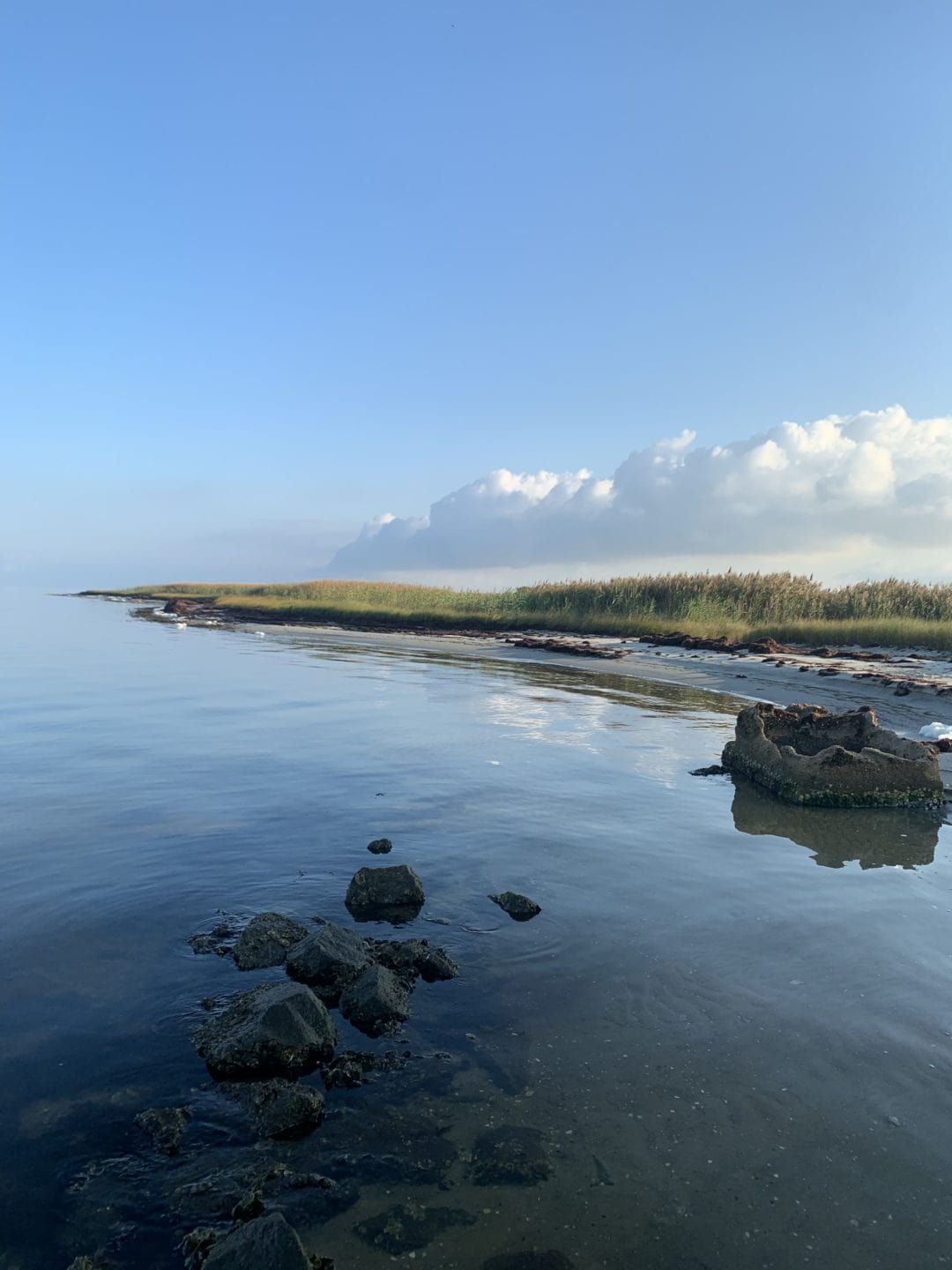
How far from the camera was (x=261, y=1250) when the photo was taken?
2.90m

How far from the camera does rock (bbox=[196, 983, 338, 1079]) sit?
165 inches

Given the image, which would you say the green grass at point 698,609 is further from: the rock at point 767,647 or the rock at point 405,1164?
the rock at point 405,1164

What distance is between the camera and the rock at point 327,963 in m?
5.05

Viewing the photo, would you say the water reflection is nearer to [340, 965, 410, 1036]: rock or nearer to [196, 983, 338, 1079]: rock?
[340, 965, 410, 1036]: rock

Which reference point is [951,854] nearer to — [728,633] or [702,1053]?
[702,1053]

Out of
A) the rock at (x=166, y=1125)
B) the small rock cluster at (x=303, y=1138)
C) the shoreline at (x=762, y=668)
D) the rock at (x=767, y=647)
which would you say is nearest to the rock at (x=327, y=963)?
the small rock cluster at (x=303, y=1138)

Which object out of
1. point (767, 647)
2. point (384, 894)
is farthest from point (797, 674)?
point (384, 894)

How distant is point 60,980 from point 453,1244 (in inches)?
131

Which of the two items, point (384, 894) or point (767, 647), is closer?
point (384, 894)

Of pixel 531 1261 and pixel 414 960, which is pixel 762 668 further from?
pixel 531 1261

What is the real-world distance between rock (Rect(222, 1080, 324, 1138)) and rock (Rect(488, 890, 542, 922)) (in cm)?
246

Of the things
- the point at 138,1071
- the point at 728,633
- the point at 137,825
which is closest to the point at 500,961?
the point at 138,1071

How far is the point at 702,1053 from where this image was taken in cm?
441

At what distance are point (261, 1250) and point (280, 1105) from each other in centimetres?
98
